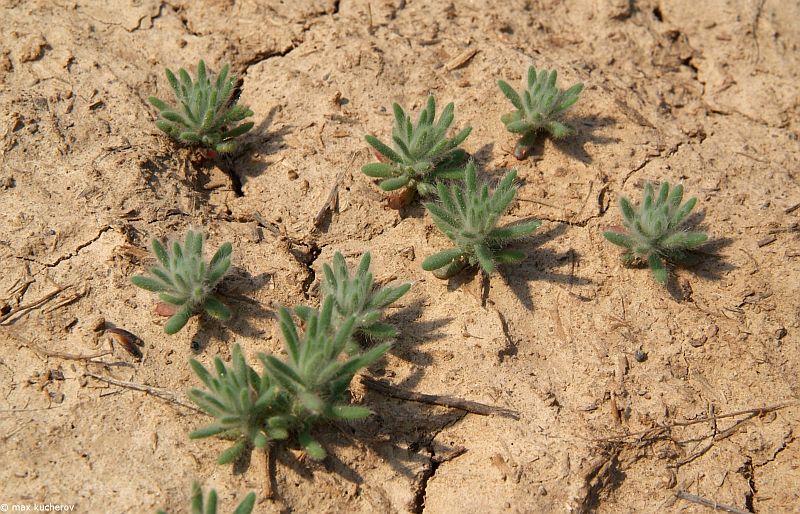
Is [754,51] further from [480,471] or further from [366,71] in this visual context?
[480,471]

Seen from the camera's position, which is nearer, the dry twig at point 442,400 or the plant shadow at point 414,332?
the dry twig at point 442,400

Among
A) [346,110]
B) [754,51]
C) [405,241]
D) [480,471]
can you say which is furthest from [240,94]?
[754,51]

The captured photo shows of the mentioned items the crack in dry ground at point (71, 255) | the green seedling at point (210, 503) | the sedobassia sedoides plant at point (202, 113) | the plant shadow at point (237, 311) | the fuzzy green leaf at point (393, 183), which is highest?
the sedobassia sedoides plant at point (202, 113)

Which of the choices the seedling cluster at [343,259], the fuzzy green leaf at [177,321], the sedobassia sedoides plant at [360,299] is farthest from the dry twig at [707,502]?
the fuzzy green leaf at [177,321]

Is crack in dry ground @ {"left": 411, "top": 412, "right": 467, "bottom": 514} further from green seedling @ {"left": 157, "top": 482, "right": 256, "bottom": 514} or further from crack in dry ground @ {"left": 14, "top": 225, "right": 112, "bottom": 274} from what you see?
crack in dry ground @ {"left": 14, "top": 225, "right": 112, "bottom": 274}

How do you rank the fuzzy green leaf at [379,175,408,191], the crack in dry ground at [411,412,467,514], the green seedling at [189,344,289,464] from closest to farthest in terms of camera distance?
the green seedling at [189,344,289,464], the crack in dry ground at [411,412,467,514], the fuzzy green leaf at [379,175,408,191]

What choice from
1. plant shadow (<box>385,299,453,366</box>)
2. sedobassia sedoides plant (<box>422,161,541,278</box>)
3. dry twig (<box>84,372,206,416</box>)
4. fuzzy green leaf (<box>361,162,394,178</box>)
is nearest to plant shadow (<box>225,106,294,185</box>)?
fuzzy green leaf (<box>361,162,394,178</box>)

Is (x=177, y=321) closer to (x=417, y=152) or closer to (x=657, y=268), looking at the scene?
(x=417, y=152)

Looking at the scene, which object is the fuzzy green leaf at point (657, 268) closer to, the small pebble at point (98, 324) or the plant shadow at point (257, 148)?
the plant shadow at point (257, 148)
